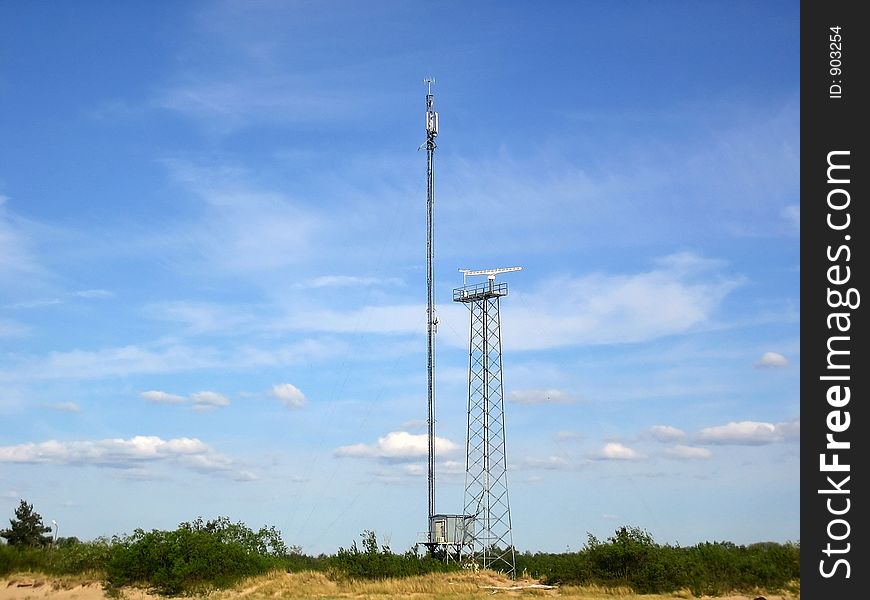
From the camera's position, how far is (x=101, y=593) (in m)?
48.4

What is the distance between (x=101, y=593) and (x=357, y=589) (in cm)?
1483

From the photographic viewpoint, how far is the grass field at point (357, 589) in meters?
42.3

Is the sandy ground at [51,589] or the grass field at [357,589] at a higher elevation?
the grass field at [357,589]

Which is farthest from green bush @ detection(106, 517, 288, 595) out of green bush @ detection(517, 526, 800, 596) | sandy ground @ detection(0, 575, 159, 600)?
green bush @ detection(517, 526, 800, 596)

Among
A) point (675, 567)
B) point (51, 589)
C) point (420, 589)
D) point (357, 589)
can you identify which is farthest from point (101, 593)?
point (675, 567)

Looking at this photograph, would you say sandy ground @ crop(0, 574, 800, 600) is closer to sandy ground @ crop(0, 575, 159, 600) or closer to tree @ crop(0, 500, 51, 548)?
sandy ground @ crop(0, 575, 159, 600)

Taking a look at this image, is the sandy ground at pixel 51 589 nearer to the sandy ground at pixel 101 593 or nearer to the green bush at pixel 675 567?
the sandy ground at pixel 101 593

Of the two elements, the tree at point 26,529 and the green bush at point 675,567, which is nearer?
the green bush at point 675,567

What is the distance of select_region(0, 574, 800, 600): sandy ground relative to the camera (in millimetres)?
42188

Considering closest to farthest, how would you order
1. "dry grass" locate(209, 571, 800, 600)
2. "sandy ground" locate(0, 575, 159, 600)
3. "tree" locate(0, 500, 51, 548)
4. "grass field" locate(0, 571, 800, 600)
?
"dry grass" locate(209, 571, 800, 600), "grass field" locate(0, 571, 800, 600), "sandy ground" locate(0, 575, 159, 600), "tree" locate(0, 500, 51, 548)

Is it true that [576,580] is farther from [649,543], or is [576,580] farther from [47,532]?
[47,532]

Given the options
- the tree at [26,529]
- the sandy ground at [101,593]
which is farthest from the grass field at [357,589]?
the tree at [26,529]

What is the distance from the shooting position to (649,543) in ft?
156
